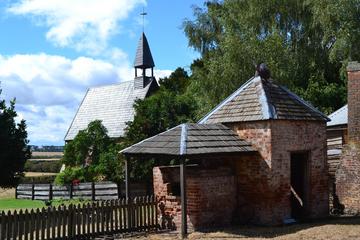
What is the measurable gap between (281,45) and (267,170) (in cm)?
1803

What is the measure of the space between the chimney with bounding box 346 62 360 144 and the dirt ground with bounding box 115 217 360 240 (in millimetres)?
4399

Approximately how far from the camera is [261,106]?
53.8ft

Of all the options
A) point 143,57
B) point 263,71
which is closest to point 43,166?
point 143,57

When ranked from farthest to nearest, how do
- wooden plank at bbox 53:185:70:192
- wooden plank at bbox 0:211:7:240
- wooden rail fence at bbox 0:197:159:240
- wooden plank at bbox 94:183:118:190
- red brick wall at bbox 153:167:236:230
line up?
wooden plank at bbox 53:185:70:192
wooden plank at bbox 94:183:118:190
red brick wall at bbox 153:167:236:230
wooden rail fence at bbox 0:197:159:240
wooden plank at bbox 0:211:7:240

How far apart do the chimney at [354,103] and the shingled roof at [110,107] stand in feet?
103

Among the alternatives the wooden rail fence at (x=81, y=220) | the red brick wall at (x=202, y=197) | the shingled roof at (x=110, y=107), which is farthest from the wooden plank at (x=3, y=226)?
the shingled roof at (x=110, y=107)

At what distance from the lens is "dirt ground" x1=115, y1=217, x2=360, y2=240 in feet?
44.3

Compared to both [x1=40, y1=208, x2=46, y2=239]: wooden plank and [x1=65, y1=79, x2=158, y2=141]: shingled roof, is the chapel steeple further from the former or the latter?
[x1=40, y1=208, x2=46, y2=239]: wooden plank

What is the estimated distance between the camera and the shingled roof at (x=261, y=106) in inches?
639

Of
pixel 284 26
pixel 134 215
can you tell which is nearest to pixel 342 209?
pixel 134 215

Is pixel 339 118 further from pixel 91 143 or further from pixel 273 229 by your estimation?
pixel 91 143

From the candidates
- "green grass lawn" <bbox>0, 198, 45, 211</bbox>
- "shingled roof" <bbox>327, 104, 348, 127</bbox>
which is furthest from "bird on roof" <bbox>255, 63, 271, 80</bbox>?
"green grass lawn" <bbox>0, 198, 45, 211</bbox>

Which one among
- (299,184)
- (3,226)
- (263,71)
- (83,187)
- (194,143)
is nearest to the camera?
(3,226)

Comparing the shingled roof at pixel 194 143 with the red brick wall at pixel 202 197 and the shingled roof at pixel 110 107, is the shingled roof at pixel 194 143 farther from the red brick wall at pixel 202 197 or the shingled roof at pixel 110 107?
the shingled roof at pixel 110 107
